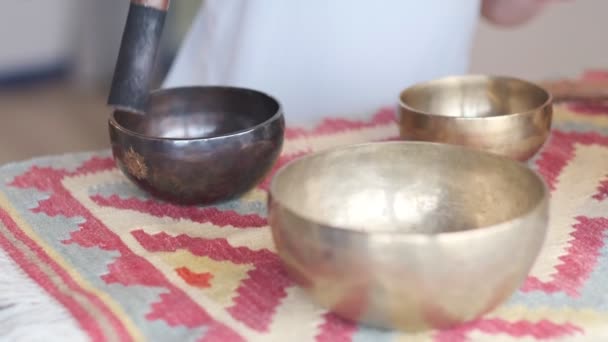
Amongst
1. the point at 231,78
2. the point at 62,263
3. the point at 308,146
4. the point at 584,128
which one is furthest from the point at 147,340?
the point at 231,78

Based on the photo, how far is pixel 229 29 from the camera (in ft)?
3.94

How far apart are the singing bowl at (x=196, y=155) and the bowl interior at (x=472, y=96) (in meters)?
0.18

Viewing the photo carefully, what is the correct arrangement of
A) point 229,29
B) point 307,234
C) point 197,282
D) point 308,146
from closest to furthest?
point 307,234, point 197,282, point 308,146, point 229,29

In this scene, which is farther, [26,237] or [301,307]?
[26,237]

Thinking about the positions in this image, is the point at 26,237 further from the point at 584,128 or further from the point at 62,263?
the point at 584,128

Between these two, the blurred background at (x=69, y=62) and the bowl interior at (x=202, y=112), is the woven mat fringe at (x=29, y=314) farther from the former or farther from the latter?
the blurred background at (x=69, y=62)

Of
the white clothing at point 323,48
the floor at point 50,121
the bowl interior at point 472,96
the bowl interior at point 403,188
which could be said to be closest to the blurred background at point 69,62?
the floor at point 50,121

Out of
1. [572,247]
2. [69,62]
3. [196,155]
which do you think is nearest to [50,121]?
[69,62]

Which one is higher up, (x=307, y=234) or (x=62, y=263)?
(x=307, y=234)

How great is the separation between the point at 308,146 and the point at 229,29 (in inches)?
13.8

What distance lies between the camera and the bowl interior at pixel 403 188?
2.04 feet

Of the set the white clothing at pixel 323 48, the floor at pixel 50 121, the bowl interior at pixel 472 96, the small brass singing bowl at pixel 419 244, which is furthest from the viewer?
the floor at pixel 50 121

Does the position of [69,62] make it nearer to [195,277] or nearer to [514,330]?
[195,277]

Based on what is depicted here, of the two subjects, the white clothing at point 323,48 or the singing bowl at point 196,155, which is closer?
the singing bowl at point 196,155
